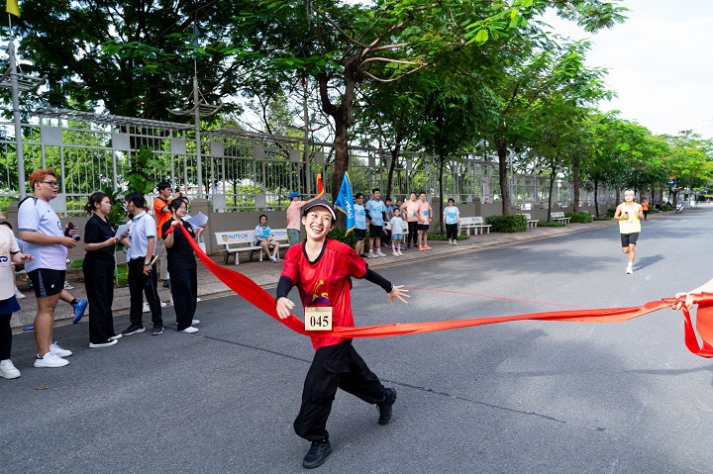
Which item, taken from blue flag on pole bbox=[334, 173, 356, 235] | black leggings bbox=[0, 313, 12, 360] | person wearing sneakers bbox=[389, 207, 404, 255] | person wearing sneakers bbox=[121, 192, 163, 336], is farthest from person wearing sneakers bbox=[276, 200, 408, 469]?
person wearing sneakers bbox=[389, 207, 404, 255]

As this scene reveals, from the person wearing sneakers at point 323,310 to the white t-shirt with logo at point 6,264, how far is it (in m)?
3.09

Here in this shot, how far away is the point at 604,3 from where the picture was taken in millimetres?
9797

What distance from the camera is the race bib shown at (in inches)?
123

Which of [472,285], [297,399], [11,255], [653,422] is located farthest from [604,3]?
[11,255]

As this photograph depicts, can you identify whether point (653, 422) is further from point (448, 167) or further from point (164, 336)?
point (448, 167)

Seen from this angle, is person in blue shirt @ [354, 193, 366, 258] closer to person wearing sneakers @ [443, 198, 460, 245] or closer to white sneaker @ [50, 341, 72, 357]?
person wearing sneakers @ [443, 198, 460, 245]

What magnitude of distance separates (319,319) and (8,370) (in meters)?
3.60

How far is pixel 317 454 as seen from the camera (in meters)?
3.11

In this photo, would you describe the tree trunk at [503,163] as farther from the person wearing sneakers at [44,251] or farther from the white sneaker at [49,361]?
the white sneaker at [49,361]

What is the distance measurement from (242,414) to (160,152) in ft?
36.7

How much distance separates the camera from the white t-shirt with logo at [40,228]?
4.92 meters

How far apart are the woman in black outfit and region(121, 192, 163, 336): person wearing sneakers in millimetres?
447

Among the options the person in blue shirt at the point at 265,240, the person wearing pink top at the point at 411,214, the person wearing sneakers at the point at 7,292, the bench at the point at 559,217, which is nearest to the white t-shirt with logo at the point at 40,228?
the person wearing sneakers at the point at 7,292

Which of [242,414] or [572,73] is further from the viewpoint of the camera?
[572,73]
